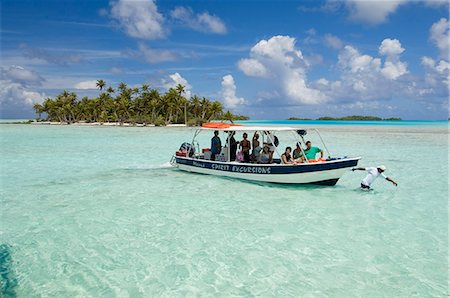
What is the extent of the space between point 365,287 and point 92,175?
13736mm

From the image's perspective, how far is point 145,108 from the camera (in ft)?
301

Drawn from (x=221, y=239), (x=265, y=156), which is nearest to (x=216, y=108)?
(x=265, y=156)

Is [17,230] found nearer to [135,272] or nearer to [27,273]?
[27,273]

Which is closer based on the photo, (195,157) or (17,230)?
(17,230)

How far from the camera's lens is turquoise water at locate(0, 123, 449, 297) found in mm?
6086

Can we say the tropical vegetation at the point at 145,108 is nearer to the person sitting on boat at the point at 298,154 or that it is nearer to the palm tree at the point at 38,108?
the palm tree at the point at 38,108

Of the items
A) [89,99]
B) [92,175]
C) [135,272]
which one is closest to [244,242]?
[135,272]

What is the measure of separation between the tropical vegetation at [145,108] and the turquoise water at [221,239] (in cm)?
7289

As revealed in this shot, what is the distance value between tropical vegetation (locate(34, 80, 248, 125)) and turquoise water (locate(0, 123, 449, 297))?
239ft

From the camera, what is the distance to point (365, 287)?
5977mm

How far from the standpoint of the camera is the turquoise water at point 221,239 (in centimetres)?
609

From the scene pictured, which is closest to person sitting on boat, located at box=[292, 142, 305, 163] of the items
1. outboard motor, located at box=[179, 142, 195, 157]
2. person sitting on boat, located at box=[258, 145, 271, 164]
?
person sitting on boat, located at box=[258, 145, 271, 164]

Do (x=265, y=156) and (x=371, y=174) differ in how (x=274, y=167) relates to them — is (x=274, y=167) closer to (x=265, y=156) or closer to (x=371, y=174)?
(x=265, y=156)

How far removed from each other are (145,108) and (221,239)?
86.8 m
